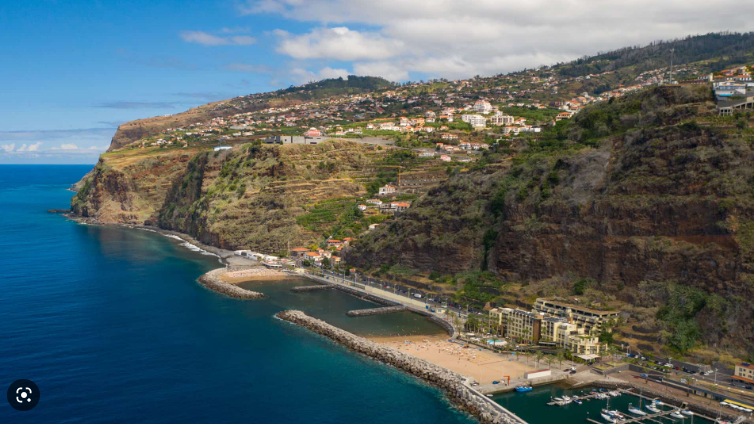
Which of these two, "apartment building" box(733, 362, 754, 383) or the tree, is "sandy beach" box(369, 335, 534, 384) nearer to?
the tree

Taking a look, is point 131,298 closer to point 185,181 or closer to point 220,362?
point 220,362

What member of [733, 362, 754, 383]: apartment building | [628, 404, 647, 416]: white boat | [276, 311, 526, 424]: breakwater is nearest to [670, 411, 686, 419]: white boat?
[628, 404, 647, 416]: white boat

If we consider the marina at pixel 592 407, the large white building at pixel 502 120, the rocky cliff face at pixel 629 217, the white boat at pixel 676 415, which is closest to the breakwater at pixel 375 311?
the rocky cliff face at pixel 629 217

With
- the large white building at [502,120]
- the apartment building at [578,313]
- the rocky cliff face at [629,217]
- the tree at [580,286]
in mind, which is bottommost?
the apartment building at [578,313]

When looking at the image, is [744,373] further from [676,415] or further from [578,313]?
[578,313]

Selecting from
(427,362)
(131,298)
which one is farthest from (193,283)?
(427,362)

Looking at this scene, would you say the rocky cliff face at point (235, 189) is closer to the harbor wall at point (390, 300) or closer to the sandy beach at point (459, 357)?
the harbor wall at point (390, 300)

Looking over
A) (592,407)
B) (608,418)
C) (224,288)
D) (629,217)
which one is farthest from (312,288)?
(608,418)
